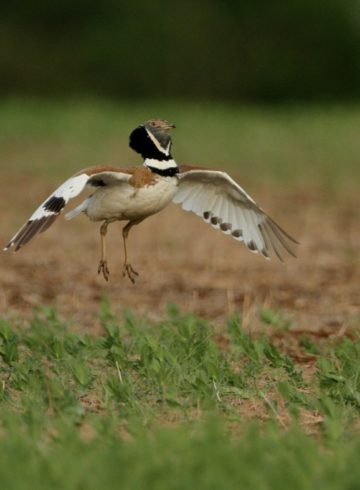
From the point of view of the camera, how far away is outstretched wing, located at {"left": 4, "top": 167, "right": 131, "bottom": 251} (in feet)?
20.0

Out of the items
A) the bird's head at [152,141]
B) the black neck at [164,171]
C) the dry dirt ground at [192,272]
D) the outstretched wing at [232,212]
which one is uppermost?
the bird's head at [152,141]

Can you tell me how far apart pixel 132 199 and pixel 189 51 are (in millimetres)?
25873

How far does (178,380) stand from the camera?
6496 mm

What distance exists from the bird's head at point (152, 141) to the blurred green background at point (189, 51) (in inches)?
968

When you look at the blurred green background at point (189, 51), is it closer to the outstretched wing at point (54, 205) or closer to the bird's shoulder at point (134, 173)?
the bird's shoulder at point (134, 173)

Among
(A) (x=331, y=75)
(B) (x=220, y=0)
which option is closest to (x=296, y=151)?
(A) (x=331, y=75)

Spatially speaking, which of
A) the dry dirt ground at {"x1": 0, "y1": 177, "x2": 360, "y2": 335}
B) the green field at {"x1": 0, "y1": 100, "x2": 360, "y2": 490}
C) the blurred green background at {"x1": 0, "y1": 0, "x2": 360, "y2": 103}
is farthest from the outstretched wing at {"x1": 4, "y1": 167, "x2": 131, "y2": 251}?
the blurred green background at {"x1": 0, "y1": 0, "x2": 360, "y2": 103}

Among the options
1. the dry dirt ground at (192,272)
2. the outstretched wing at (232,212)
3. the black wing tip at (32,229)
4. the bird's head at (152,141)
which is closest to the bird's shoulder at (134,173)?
the bird's head at (152,141)

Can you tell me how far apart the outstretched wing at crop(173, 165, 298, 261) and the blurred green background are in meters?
23.5

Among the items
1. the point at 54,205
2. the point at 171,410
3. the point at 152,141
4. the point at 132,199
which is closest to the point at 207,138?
the point at 152,141

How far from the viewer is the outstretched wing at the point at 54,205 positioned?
6.09 meters

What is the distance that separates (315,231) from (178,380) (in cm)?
678

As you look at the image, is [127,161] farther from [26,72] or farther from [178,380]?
[26,72]

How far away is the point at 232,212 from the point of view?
25.0 feet
